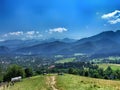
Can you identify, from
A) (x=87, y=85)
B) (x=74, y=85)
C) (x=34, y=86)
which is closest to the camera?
(x=87, y=85)

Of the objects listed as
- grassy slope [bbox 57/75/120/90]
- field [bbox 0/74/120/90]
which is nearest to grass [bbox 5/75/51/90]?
field [bbox 0/74/120/90]

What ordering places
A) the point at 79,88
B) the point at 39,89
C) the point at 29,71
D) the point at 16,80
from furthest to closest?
1. the point at 29,71
2. the point at 16,80
3. the point at 39,89
4. the point at 79,88

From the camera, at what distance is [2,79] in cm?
15600

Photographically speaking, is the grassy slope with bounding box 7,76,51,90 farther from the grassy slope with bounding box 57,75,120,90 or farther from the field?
the grassy slope with bounding box 57,75,120,90

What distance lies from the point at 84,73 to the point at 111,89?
4317 inches

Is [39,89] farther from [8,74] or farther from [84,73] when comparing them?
[84,73]

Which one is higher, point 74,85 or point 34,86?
point 74,85

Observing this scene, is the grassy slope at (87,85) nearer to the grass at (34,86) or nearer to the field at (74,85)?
the field at (74,85)

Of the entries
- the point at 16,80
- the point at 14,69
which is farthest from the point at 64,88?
the point at 14,69

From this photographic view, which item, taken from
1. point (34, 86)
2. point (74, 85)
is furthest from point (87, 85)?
point (34, 86)

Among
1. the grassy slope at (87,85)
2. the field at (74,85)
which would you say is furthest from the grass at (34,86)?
the grassy slope at (87,85)

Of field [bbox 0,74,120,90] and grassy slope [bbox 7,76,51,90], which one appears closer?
field [bbox 0,74,120,90]

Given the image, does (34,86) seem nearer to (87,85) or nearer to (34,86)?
(34,86)

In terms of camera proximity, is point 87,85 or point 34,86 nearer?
point 87,85
